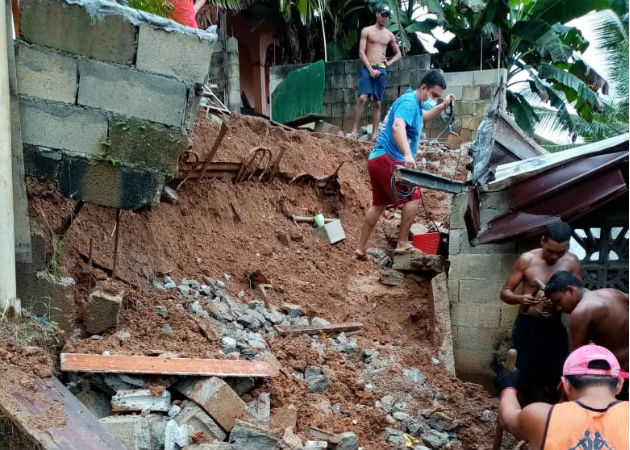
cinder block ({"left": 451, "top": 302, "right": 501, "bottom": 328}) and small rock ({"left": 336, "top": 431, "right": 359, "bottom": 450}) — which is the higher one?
cinder block ({"left": 451, "top": 302, "right": 501, "bottom": 328})

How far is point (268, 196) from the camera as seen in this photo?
788 centimetres

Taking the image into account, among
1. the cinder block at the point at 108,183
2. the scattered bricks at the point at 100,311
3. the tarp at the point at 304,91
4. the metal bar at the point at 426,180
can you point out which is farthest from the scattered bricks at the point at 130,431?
the tarp at the point at 304,91

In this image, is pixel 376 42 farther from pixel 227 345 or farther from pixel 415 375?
pixel 227 345

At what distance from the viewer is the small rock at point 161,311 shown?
4918 millimetres

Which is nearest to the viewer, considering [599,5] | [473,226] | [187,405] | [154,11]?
[187,405]

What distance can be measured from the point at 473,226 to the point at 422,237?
152 centimetres

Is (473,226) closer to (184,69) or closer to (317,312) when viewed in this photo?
(317,312)

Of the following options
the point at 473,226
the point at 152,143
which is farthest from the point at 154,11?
the point at 473,226

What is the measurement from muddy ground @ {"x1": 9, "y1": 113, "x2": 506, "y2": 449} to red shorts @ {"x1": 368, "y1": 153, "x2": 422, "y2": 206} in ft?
3.33

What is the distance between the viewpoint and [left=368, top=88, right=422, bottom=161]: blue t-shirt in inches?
251

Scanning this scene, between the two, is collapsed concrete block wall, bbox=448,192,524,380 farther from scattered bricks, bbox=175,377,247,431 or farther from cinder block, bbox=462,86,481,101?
cinder block, bbox=462,86,481,101

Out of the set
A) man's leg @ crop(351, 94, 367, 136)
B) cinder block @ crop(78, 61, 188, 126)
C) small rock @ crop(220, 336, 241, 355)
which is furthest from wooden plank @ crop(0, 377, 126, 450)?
man's leg @ crop(351, 94, 367, 136)

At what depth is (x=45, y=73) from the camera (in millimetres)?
4234

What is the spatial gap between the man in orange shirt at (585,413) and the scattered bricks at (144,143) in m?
2.84
